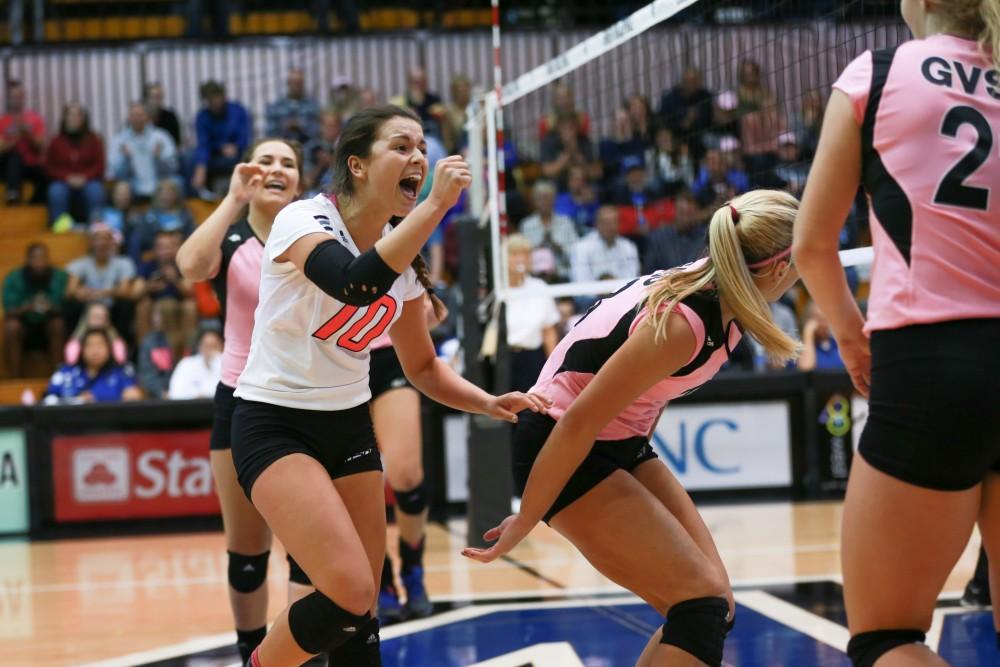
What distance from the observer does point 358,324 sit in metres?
3.12

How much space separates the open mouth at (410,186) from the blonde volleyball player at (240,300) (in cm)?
95

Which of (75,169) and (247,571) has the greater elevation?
(75,169)

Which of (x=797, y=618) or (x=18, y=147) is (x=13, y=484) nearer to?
(x=18, y=147)

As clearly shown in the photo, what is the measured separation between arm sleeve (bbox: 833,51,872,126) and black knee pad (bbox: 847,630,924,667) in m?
0.90

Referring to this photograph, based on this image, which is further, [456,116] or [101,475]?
[456,116]

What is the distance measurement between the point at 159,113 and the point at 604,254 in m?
5.55

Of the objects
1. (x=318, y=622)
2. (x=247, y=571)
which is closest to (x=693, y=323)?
(x=318, y=622)

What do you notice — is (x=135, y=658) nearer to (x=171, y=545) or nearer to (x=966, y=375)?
(x=171, y=545)

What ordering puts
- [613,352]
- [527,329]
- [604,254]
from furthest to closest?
[604,254]
[527,329]
[613,352]

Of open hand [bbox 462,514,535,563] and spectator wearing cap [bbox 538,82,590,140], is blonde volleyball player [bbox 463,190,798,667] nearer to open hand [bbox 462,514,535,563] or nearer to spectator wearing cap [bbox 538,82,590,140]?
open hand [bbox 462,514,535,563]

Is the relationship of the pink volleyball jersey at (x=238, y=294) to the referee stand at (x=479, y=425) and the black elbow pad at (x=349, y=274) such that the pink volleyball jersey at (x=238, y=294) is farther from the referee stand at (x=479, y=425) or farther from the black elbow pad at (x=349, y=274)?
the referee stand at (x=479, y=425)

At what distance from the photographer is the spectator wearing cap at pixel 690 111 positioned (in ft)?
32.8

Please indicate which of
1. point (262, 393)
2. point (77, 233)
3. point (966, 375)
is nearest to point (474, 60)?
point (77, 233)

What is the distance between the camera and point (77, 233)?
11.8 metres
